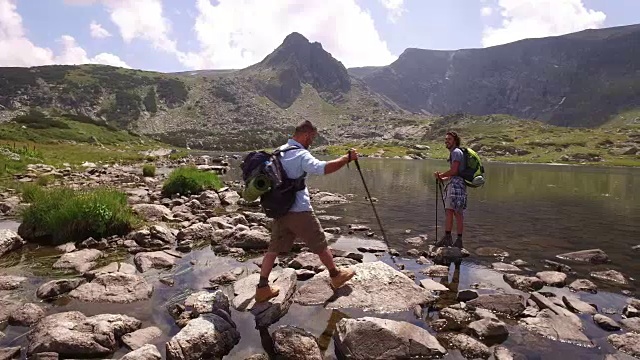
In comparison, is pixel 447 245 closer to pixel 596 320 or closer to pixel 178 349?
pixel 596 320

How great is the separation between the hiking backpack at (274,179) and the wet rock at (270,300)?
5.91 ft

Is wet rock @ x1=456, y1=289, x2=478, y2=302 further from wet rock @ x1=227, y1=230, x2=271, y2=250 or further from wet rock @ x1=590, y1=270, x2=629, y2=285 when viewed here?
wet rock @ x1=227, y1=230, x2=271, y2=250

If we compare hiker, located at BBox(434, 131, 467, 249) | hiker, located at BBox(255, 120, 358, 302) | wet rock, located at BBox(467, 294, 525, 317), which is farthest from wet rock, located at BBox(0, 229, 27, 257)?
hiker, located at BBox(434, 131, 467, 249)

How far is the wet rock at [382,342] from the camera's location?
6215 millimetres

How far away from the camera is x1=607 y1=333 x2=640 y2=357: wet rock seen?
21.7 ft

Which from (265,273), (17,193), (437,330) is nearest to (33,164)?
(17,193)

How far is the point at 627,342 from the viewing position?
22.3 feet

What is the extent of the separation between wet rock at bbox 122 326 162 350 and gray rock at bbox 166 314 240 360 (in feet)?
2.35

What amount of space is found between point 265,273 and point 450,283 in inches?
193

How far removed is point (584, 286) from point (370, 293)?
5.64 m

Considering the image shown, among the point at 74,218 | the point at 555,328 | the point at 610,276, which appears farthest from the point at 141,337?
the point at 610,276

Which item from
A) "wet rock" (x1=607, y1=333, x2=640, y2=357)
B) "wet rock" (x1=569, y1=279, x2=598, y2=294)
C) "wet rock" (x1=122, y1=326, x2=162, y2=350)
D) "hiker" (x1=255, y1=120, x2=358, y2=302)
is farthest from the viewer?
"wet rock" (x1=569, y1=279, x2=598, y2=294)

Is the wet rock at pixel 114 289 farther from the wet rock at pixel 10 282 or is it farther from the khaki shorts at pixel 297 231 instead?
the khaki shorts at pixel 297 231

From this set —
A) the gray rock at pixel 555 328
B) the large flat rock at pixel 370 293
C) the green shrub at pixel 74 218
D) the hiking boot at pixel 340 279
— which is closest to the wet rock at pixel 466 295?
the large flat rock at pixel 370 293
